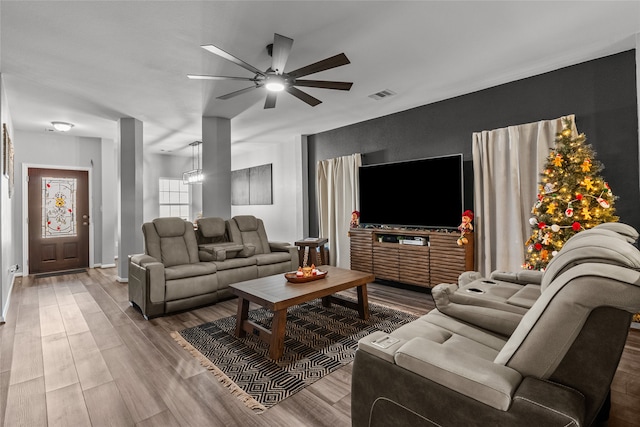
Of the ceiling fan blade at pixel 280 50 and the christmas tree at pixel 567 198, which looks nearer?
the ceiling fan blade at pixel 280 50

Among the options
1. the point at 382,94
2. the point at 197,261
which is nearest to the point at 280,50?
the point at 382,94

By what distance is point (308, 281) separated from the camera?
10.4 feet

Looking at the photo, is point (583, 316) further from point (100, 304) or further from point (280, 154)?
point (280, 154)

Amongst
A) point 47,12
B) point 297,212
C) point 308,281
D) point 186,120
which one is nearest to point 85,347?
point 308,281

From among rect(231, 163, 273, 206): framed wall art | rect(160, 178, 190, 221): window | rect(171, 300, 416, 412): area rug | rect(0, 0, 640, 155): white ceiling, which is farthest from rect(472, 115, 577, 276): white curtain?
rect(160, 178, 190, 221): window

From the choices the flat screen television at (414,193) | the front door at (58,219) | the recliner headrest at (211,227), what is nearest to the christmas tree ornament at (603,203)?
the flat screen television at (414,193)

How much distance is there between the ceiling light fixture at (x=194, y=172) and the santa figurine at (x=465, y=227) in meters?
5.03

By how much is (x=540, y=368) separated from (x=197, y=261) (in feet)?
13.0

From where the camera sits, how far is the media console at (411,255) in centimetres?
405

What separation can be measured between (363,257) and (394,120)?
2.26 meters

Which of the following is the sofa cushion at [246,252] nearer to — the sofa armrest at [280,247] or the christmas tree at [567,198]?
the sofa armrest at [280,247]

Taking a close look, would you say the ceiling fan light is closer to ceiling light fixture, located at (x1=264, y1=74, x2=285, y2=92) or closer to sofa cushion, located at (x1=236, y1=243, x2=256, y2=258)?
ceiling light fixture, located at (x1=264, y1=74, x2=285, y2=92)

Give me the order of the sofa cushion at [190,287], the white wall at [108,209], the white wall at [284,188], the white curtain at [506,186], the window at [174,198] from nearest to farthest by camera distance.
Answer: the sofa cushion at [190,287]
the white curtain at [506,186]
the white wall at [108,209]
the white wall at [284,188]
the window at [174,198]

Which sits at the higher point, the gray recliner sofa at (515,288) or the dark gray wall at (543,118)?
the dark gray wall at (543,118)
